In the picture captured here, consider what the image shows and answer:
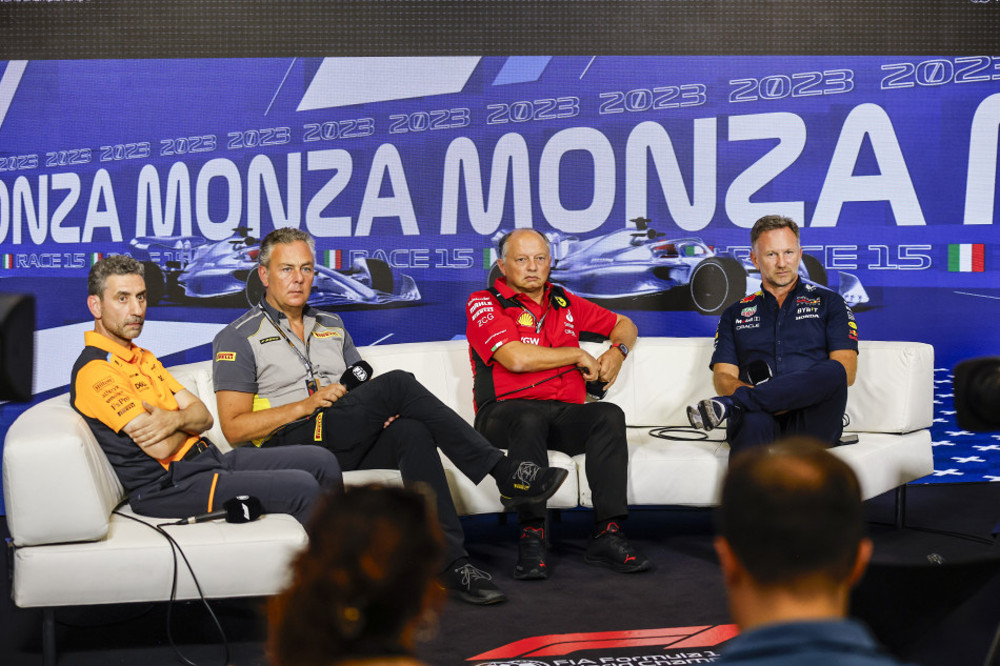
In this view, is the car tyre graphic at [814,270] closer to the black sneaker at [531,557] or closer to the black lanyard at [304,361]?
the black sneaker at [531,557]

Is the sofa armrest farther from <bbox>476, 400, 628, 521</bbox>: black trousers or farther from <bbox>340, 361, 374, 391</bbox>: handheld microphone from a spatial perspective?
<bbox>476, 400, 628, 521</bbox>: black trousers

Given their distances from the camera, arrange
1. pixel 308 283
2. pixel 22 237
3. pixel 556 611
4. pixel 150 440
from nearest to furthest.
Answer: pixel 150 440
pixel 556 611
pixel 308 283
pixel 22 237

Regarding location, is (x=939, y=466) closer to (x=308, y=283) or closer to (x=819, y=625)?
(x=308, y=283)

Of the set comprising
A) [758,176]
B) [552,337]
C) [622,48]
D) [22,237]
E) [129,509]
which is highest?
[622,48]

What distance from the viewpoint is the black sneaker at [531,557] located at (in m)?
3.33

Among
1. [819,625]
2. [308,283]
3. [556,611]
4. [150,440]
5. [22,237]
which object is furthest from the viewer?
[22,237]

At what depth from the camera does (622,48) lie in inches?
187

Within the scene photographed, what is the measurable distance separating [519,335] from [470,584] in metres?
1.07

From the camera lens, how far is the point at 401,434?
3.28 metres

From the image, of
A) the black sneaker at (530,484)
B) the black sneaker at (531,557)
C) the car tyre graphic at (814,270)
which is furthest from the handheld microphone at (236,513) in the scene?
the car tyre graphic at (814,270)

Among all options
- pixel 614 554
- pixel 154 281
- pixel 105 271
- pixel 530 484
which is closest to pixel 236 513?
pixel 105 271

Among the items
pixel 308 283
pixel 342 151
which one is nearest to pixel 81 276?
pixel 342 151

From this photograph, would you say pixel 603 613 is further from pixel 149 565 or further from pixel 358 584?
pixel 358 584

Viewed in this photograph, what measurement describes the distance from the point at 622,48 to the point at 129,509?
3.09m
